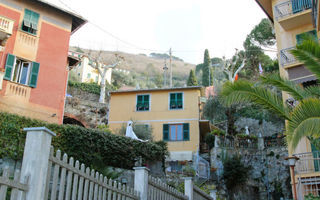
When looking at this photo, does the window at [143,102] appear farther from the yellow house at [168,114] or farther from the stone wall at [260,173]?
the stone wall at [260,173]

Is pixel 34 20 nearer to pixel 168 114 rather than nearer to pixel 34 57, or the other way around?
pixel 34 57

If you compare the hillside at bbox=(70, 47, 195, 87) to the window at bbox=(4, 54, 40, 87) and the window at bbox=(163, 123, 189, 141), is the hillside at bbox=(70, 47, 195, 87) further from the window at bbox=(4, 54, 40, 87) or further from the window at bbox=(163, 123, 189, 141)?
the window at bbox=(4, 54, 40, 87)

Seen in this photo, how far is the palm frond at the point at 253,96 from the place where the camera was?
9359 mm

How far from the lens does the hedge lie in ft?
44.3

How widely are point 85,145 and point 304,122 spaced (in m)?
10.0

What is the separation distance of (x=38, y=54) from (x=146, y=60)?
3732 inches

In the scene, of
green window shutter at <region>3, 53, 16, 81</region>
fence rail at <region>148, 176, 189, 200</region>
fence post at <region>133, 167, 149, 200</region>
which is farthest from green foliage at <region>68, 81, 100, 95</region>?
fence post at <region>133, 167, 149, 200</region>

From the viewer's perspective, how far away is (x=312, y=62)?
855 cm

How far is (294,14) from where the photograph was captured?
18078mm

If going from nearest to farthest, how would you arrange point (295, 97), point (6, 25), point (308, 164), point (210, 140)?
point (295, 97), point (308, 164), point (6, 25), point (210, 140)

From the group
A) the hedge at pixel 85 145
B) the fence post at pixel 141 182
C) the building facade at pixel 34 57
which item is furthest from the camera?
the building facade at pixel 34 57

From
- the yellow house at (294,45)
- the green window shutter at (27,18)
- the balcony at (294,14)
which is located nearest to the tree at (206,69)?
the yellow house at (294,45)

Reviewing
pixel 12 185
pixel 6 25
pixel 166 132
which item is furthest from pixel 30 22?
pixel 12 185

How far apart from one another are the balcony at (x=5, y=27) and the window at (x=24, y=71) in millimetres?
1085
